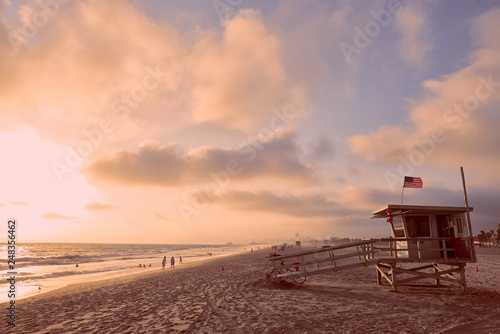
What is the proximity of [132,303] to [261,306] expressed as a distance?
743 cm

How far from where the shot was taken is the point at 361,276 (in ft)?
70.9

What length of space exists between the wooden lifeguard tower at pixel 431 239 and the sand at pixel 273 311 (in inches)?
57.0

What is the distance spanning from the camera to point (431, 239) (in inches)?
617

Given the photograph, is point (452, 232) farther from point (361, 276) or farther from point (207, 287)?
point (207, 287)

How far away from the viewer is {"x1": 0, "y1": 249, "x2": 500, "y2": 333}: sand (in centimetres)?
974

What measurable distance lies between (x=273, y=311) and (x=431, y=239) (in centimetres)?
1022

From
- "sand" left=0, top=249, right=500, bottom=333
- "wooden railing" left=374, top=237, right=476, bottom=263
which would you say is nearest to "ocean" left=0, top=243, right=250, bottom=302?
"sand" left=0, top=249, right=500, bottom=333

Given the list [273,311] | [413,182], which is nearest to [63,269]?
[273,311]

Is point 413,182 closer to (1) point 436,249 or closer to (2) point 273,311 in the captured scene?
(1) point 436,249

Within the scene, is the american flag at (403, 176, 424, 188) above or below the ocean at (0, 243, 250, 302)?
above

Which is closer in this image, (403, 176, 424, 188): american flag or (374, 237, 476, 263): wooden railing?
(374, 237, 476, 263): wooden railing

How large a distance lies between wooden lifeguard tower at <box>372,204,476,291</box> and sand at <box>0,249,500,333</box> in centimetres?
145

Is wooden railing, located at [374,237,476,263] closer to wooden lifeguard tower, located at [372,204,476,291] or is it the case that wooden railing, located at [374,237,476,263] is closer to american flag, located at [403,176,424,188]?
wooden lifeguard tower, located at [372,204,476,291]

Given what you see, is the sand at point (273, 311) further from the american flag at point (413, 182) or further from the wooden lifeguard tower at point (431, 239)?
the american flag at point (413, 182)
